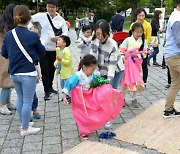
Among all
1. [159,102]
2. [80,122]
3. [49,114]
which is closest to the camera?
[80,122]

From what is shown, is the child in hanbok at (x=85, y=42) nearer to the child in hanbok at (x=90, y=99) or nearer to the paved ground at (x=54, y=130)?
the paved ground at (x=54, y=130)

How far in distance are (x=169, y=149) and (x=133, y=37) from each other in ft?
7.74

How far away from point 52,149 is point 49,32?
2.64 metres

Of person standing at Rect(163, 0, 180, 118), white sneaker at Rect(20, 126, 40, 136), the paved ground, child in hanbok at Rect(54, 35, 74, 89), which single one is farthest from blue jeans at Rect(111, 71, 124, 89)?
white sneaker at Rect(20, 126, 40, 136)

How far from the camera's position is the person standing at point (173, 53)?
14.3ft

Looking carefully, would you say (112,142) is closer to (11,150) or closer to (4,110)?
(11,150)

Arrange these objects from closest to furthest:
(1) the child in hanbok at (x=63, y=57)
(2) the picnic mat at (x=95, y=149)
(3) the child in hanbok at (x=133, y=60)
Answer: (2) the picnic mat at (x=95, y=149)
(3) the child in hanbok at (x=133, y=60)
(1) the child in hanbok at (x=63, y=57)

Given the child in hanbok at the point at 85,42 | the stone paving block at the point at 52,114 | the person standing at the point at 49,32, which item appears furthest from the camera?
the child in hanbok at the point at 85,42

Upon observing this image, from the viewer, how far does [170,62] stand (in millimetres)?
4633

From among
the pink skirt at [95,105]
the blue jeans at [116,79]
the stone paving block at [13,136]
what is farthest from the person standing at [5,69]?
the blue jeans at [116,79]

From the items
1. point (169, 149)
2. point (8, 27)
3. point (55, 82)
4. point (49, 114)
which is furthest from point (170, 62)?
point (55, 82)

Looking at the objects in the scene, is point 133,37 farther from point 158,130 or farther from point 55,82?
point 55,82

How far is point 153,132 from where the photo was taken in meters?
4.29

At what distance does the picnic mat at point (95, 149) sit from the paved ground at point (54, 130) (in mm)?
134
